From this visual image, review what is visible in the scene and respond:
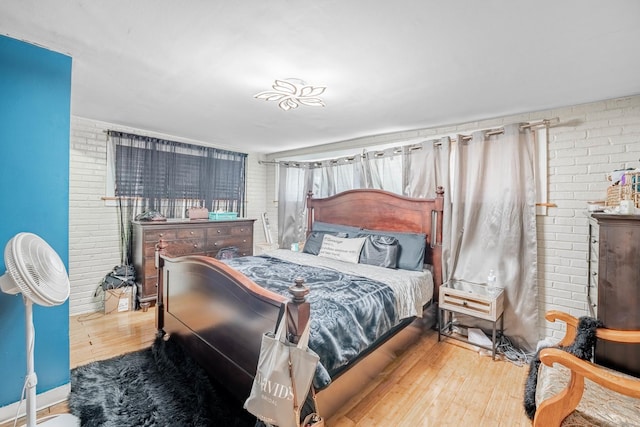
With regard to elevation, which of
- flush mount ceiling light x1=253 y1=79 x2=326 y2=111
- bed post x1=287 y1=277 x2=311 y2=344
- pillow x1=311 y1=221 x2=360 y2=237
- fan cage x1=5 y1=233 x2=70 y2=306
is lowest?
bed post x1=287 y1=277 x2=311 y2=344

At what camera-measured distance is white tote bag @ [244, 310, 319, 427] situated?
1.25 metres

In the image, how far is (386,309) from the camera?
2.17m

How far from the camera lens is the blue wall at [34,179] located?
5.51 feet

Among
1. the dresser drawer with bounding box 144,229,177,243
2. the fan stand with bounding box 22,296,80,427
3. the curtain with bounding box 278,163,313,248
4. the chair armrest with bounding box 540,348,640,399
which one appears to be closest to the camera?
the chair armrest with bounding box 540,348,640,399

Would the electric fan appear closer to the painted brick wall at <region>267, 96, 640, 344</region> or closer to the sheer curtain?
the sheer curtain

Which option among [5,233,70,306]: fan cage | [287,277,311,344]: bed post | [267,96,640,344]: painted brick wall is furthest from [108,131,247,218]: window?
[267,96,640,344]: painted brick wall

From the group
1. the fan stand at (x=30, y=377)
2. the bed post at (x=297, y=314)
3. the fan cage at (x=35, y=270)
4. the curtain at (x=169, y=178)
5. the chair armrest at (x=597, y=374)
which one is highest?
Answer: the curtain at (x=169, y=178)

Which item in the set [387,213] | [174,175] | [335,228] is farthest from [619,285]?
[174,175]

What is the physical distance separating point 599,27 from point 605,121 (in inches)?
53.7

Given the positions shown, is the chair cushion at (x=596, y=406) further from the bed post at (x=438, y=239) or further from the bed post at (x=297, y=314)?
the bed post at (x=438, y=239)

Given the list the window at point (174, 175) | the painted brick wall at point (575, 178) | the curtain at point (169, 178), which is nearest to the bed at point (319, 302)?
the curtain at point (169, 178)

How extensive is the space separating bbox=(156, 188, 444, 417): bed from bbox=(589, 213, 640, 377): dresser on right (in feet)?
4.02

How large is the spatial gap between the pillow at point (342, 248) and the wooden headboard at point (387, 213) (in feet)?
1.30

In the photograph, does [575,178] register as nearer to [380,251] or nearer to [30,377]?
[380,251]
